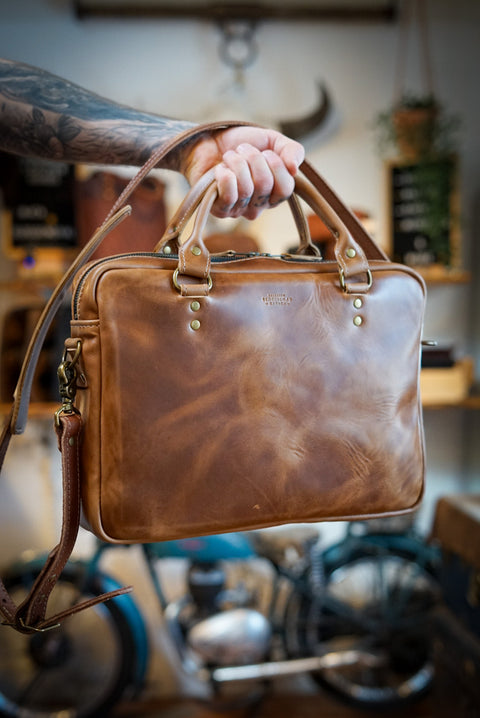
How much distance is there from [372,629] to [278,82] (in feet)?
6.85

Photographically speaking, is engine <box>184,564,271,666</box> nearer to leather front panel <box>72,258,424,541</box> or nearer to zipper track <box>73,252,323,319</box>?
leather front panel <box>72,258,424,541</box>

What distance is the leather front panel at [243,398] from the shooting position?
665 millimetres

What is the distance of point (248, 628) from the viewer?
2.17 meters

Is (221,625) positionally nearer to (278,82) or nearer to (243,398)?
(243,398)

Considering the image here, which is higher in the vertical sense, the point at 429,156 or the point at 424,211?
the point at 429,156

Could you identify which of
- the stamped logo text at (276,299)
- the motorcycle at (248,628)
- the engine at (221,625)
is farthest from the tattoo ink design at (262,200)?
the engine at (221,625)

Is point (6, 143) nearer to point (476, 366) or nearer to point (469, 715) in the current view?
point (469, 715)

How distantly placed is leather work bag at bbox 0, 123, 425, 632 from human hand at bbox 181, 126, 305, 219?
22 millimetres


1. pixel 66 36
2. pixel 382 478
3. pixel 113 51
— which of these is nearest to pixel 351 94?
pixel 113 51

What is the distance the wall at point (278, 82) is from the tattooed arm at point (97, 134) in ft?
5.79

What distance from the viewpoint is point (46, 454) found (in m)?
2.59

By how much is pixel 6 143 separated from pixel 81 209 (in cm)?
155

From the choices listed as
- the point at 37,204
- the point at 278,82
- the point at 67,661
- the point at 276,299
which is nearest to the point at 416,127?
the point at 278,82

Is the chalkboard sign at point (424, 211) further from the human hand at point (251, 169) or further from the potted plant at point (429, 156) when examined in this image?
the human hand at point (251, 169)
